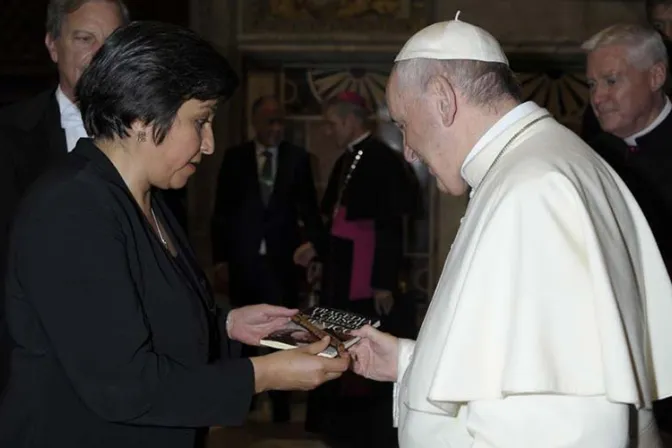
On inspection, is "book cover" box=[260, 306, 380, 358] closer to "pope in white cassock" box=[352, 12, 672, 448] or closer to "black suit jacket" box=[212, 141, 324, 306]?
"pope in white cassock" box=[352, 12, 672, 448]

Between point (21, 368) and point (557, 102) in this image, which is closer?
point (21, 368)

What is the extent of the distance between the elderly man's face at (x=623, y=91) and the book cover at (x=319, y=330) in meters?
2.23

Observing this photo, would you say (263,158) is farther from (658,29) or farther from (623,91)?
(623,91)

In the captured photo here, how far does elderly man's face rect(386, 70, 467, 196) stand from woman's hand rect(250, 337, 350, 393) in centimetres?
48

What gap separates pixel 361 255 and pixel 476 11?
241 cm

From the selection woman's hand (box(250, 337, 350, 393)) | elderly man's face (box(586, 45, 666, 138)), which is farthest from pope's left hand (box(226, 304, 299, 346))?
elderly man's face (box(586, 45, 666, 138))

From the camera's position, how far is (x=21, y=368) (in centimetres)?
232

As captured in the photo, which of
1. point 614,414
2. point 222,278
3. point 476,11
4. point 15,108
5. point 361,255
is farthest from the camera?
point 476,11

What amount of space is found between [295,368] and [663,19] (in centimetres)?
352

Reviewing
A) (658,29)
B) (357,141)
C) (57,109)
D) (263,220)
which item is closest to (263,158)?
(263,220)

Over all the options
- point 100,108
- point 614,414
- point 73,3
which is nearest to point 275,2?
point 73,3

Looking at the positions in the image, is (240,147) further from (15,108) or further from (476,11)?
(15,108)

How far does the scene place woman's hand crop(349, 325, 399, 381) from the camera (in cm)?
277

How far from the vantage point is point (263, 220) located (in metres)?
7.05
